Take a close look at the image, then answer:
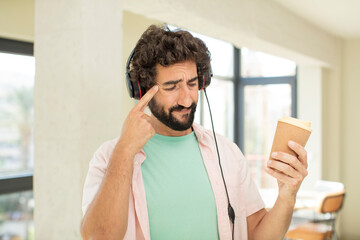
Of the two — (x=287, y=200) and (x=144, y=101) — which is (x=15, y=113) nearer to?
(x=144, y=101)

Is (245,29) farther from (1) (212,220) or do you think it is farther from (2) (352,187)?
(2) (352,187)

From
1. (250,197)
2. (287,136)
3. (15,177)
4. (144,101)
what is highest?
(144,101)

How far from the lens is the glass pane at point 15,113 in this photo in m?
3.57

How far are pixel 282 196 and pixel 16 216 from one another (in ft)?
10.1

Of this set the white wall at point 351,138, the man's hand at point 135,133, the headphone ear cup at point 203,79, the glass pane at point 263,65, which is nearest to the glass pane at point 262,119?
the glass pane at point 263,65

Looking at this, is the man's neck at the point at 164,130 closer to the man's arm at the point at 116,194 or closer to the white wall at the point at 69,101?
the man's arm at the point at 116,194

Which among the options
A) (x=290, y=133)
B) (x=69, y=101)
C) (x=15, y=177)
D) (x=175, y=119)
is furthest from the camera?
(x=15, y=177)

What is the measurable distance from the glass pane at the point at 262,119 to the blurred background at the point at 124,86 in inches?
0.6

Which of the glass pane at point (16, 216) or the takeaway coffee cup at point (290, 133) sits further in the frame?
the glass pane at point (16, 216)

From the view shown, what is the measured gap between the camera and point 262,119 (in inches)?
251

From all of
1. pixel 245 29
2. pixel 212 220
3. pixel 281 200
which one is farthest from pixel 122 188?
pixel 245 29

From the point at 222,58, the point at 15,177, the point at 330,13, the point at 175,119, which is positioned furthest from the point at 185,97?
the point at 222,58

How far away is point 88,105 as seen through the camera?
170 cm

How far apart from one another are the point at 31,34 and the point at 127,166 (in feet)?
9.24
